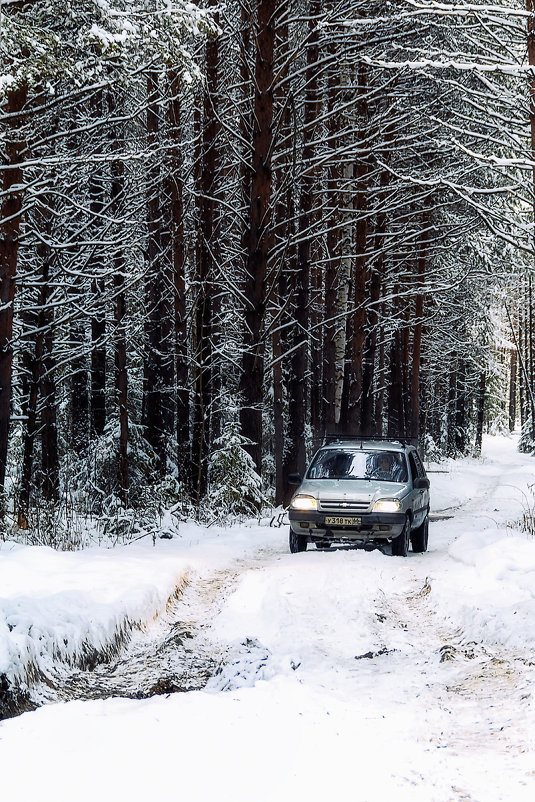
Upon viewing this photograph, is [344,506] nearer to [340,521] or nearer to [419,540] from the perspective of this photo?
[340,521]

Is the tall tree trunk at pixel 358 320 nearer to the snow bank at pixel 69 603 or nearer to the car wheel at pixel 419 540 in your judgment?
the car wheel at pixel 419 540

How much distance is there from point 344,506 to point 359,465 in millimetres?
1445

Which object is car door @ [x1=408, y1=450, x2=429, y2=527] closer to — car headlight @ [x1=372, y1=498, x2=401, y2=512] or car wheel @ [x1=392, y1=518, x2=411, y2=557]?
car wheel @ [x1=392, y1=518, x2=411, y2=557]

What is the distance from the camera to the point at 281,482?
21.4m

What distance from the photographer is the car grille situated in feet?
39.8

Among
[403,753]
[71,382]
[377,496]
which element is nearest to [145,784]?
[403,753]

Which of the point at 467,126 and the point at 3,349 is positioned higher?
the point at 467,126

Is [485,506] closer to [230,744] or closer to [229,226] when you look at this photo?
[229,226]

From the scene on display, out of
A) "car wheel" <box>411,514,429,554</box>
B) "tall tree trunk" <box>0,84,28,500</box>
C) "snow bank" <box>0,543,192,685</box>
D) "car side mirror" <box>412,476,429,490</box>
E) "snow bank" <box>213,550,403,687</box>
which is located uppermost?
"tall tree trunk" <box>0,84,28,500</box>

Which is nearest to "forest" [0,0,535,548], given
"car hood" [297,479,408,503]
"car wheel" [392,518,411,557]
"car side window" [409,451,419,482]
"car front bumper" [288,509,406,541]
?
"car side window" [409,451,419,482]

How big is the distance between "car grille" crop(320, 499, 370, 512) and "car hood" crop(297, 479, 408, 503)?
48 mm

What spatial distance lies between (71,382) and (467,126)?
46.7 ft

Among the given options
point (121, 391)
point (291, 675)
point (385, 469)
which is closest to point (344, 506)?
point (385, 469)

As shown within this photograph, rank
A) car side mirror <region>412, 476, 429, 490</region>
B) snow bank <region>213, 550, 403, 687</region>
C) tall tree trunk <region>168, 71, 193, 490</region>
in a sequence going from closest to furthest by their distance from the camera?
snow bank <region>213, 550, 403, 687</region>, car side mirror <region>412, 476, 429, 490</region>, tall tree trunk <region>168, 71, 193, 490</region>
